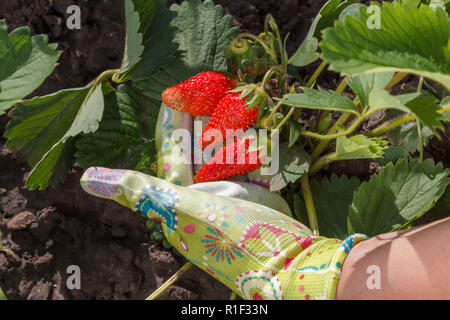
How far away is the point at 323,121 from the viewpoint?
958 mm

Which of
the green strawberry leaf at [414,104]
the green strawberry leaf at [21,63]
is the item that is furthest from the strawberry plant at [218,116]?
the green strawberry leaf at [414,104]

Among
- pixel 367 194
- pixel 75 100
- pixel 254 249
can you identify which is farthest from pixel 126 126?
pixel 367 194

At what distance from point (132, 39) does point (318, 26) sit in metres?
0.36

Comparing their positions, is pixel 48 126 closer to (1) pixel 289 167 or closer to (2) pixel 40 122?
(2) pixel 40 122

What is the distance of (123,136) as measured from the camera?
102 cm

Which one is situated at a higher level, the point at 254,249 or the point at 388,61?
the point at 388,61

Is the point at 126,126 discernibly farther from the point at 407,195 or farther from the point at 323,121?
the point at 407,195

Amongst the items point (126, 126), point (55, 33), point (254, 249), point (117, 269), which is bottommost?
point (117, 269)

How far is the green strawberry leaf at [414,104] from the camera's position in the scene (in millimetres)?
546

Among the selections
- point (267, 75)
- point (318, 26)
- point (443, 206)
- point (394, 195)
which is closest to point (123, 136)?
point (267, 75)

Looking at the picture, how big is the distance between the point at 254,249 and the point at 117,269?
0.47 metres

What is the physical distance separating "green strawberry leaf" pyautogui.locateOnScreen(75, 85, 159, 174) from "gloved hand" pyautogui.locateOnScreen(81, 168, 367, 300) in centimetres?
20

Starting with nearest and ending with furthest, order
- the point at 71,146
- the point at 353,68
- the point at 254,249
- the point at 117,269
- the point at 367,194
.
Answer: the point at 353,68 → the point at 254,249 → the point at 367,194 → the point at 71,146 → the point at 117,269

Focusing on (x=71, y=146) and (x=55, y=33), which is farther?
(x=55, y=33)
